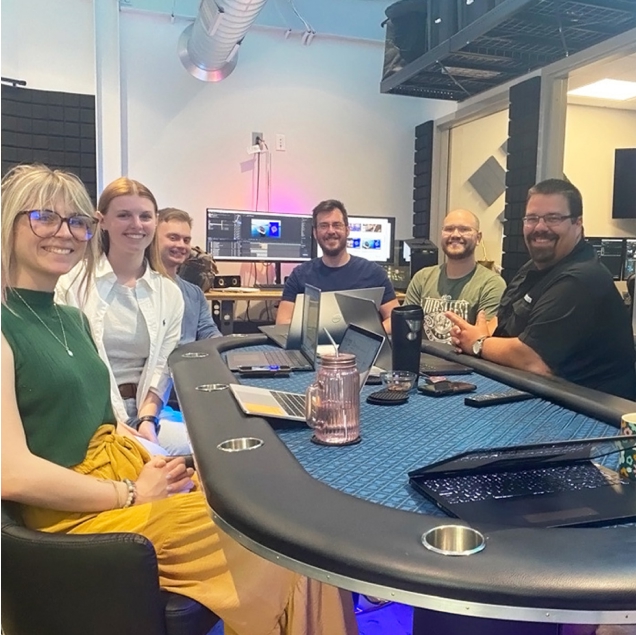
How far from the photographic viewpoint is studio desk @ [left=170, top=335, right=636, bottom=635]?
0.66 metres

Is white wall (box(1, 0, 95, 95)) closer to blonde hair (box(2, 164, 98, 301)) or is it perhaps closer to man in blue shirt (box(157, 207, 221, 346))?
man in blue shirt (box(157, 207, 221, 346))

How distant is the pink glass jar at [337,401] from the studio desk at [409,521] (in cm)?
4

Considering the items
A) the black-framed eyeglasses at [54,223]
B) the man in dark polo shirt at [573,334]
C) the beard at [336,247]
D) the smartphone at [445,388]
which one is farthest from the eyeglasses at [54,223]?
the beard at [336,247]

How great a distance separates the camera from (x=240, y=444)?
1092 mm

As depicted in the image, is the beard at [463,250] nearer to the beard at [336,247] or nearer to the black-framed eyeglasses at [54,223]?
the beard at [336,247]

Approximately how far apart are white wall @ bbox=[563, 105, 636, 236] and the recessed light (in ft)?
0.65

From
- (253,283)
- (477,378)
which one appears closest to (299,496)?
(477,378)

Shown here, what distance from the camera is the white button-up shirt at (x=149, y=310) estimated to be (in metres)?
1.96

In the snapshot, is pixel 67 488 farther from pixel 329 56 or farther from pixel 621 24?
pixel 329 56

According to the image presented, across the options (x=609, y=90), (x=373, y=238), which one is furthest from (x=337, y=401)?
(x=609, y=90)

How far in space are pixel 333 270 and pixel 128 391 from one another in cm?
142

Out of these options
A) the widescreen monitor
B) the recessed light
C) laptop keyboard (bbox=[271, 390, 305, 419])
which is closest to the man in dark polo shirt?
laptop keyboard (bbox=[271, 390, 305, 419])

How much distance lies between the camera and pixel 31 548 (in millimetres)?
1011

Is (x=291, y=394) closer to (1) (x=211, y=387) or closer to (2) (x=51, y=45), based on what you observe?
(1) (x=211, y=387)
